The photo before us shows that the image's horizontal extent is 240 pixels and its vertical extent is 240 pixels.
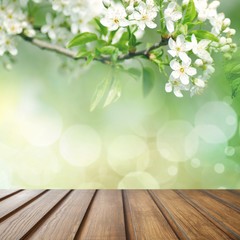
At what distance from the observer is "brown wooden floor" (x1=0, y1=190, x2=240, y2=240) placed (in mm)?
993

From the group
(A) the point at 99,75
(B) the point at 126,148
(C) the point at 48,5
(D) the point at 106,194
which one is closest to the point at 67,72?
(A) the point at 99,75

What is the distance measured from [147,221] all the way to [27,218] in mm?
352

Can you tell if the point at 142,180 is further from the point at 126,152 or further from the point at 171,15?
the point at 171,15

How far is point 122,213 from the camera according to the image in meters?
1.26

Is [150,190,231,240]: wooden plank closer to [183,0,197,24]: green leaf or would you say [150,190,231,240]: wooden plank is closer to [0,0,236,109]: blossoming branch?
[0,0,236,109]: blossoming branch

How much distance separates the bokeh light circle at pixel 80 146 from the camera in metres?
2.07

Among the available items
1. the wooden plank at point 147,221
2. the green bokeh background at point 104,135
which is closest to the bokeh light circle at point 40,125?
the green bokeh background at point 104,135

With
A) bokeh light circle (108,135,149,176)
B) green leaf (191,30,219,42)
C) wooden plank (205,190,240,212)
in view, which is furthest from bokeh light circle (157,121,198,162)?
green leaf (191,30,219,42)

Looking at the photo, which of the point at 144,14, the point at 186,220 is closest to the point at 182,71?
the point at 144,14

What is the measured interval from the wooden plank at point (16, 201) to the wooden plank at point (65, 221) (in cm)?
14

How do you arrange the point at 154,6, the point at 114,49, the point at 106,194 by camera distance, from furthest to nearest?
the point at 106,194 → the point at 114,49 → the point at 154,6

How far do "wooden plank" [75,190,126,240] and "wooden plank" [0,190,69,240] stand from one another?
0.14 meters

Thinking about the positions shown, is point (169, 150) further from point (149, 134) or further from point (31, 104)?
point (31, 104)

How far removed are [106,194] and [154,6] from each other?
0.89 meters
